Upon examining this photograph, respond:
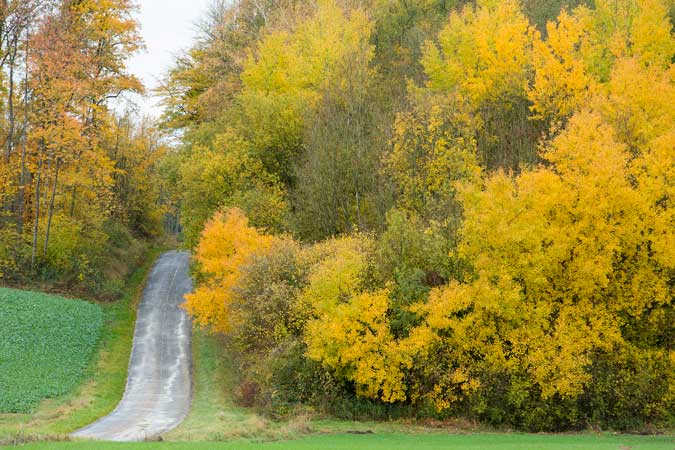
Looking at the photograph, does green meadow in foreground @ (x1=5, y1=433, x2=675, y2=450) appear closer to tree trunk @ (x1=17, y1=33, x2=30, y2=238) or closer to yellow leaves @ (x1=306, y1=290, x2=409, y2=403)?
yellow leaves @ (x1=306, y1=290, x2=409, y2=403)

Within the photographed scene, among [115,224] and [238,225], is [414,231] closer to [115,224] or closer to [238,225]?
[238,225]

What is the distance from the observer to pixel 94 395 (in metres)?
34.9

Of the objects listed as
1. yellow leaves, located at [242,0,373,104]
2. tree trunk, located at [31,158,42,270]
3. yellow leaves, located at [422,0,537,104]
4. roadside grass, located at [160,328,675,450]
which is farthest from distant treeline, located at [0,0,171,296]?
yellow leaves, located at [422,0,537,104]

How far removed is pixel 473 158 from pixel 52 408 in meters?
24.9

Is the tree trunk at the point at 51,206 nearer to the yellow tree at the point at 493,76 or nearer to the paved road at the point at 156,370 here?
the paved road at the point at 156,370

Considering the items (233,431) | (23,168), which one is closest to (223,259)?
(233,431)

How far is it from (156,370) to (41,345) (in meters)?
6.24

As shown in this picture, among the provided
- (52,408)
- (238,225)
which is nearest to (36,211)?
(238,225)

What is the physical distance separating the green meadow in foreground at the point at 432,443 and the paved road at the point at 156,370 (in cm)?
454

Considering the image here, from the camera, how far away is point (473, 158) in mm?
40688

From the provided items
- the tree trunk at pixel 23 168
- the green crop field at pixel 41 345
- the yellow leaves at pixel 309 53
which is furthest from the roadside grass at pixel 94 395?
the yellow leaves at pixel 309 53

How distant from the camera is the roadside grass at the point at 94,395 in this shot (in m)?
27.7

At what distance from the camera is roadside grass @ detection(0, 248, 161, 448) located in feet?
90.9

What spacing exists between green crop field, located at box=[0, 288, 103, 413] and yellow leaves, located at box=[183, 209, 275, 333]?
7.03m
